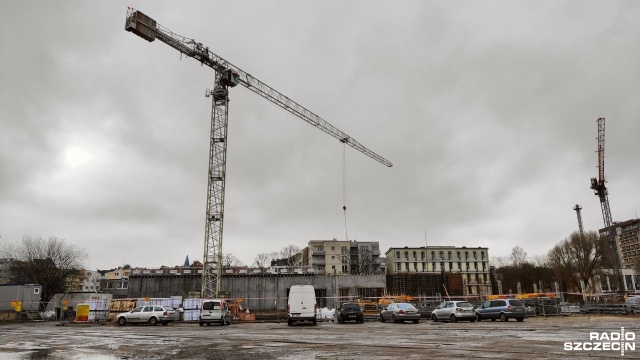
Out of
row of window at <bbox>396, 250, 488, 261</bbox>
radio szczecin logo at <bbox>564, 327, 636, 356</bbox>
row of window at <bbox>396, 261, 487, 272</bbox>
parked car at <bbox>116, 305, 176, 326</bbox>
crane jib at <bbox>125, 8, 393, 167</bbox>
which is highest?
crane jib at <bbox>125, 8, 393, 167</bbox>

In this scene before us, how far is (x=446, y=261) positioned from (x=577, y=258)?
179ft

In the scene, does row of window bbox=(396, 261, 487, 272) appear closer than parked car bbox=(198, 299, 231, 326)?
No

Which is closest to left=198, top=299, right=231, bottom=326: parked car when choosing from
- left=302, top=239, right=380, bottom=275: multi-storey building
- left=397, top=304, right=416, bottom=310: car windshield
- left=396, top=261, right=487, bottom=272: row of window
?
left=397, top=304, right=416, bottom=310: car windshield

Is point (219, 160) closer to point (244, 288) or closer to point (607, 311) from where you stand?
point (244, 288)

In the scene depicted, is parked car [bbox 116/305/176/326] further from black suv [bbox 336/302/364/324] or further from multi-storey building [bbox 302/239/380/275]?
multi-storey building [bbox 302/239/380/275]

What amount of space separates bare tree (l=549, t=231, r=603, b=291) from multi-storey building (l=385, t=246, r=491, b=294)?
4855 centimetres

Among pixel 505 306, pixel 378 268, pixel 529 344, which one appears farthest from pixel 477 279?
pixel 529 344

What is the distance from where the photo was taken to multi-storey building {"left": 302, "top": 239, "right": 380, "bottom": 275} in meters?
125

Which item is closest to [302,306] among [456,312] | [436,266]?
[456,312]

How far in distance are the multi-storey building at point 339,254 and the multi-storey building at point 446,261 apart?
275 inches

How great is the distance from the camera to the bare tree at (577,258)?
72000 millimetres

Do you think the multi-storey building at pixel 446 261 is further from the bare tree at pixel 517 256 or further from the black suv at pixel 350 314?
the black suv at pixel 350 314

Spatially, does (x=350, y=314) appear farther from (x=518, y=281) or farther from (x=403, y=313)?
(x=518, y=281)

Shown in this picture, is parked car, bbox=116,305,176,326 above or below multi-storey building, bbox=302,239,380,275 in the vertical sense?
below
